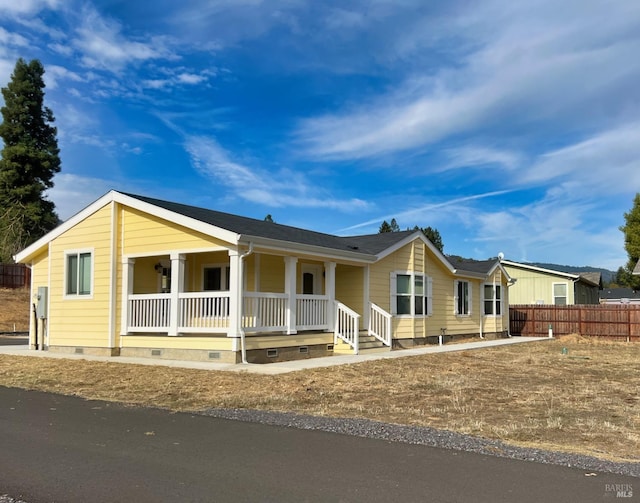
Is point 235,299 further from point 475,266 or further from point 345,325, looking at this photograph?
point 475,266

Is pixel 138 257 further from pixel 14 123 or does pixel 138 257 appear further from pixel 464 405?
pixel 14 123

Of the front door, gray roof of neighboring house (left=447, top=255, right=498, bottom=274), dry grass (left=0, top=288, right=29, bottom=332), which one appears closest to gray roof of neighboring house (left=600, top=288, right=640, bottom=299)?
gray roof of neighboring house (left=447, top=255, right=498, bottom=274)

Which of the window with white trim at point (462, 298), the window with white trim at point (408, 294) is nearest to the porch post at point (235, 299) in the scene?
the window with white trim at point (408, 294)

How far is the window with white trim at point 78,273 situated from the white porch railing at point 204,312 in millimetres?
3298

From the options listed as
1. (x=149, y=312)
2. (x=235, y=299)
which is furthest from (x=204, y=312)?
(x=149, y=312)

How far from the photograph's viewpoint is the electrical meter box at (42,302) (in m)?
16.7

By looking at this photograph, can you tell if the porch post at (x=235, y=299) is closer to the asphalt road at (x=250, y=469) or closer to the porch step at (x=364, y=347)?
the porch step at (x=364, y=347)

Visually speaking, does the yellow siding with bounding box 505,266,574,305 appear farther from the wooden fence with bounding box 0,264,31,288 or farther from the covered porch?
the wooden fence with bounding box 0,264,31,288

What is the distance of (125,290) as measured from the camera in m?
15.2

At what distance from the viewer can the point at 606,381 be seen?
1145 cm

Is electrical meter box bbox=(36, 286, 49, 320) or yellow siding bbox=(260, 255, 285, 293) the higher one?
yellow siding bbox=(260, 255, 285, 293)

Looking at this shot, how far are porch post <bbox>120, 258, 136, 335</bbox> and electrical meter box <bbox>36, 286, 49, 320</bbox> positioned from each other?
305 cm

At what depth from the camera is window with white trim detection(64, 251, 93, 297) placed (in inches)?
625

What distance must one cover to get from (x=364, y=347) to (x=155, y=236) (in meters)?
6.68
